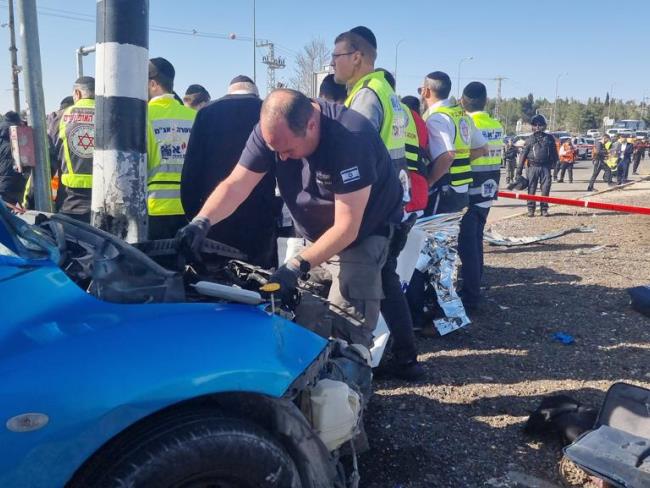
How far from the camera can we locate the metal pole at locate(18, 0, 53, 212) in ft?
14.2

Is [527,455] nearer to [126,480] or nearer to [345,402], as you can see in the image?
[345,402]

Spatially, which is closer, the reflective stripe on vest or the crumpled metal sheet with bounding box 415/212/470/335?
the reflective stripe on vest

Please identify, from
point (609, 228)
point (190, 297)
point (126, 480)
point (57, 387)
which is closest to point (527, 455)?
point (190, 297)

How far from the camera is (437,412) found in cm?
342

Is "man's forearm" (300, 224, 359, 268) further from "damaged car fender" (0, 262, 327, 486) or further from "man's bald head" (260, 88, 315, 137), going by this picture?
"damaged car fender" (0, 262, 327, 486)

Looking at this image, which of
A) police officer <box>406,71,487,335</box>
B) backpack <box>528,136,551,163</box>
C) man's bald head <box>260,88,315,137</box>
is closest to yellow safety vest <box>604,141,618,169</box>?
A: backpack <box>528,136,551,163</box>

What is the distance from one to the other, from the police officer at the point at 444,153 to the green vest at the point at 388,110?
1.08 meters

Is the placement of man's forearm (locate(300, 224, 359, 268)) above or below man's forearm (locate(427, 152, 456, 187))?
below

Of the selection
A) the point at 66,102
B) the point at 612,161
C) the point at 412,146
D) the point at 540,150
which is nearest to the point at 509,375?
the point at 412,146

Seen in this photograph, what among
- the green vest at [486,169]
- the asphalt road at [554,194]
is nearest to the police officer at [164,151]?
the green vest at [486,169]

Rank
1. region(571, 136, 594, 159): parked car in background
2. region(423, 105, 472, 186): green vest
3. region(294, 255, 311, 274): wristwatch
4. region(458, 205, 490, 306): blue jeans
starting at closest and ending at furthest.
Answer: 1. region(294, 255, 311, 274): wristwatch
2. region(423, 105, 472, 186): green vest
3. region(458, 205, 490, 306): blue jeans
4. region(571, 136, 594, 159): parked car in background

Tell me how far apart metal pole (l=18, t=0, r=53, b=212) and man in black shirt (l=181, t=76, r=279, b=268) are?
145 centimetres

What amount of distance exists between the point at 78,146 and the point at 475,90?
391 cm

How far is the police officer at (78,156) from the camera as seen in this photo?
414cm
